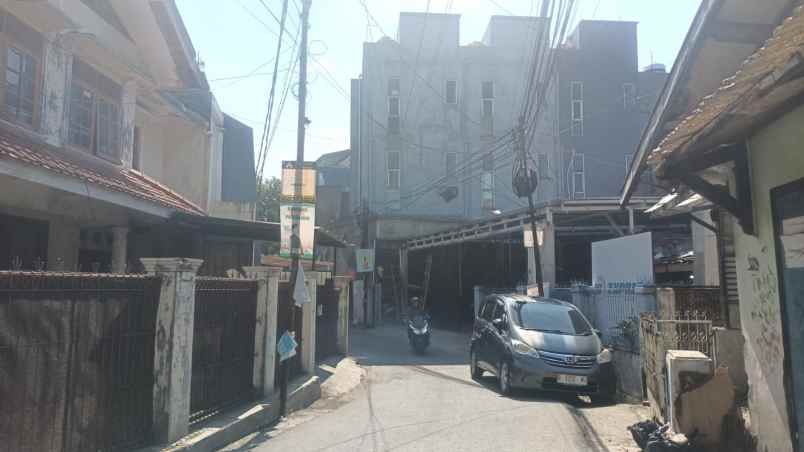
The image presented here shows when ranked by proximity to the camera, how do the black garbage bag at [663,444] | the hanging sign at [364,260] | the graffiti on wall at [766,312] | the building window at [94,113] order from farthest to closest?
the hanging sign at [364,260]
the building window at [94,113]
the black garbage bag at [663,444]
the graffiti on wall at [766,312]

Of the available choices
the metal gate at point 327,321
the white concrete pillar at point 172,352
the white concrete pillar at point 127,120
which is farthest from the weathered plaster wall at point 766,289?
the white concrete pillar at point 127,120

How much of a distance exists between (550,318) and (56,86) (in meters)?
9.20

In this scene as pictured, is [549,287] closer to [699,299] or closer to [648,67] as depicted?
[699,299]

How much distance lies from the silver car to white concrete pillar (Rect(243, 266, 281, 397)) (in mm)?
4036

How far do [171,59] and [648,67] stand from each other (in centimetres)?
2755

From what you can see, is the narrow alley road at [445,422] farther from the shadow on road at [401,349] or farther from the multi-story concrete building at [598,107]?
the multi-story concrete building at [598,107]

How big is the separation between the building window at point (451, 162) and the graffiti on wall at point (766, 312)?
2707cm

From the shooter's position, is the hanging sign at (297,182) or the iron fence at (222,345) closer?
the iron fence at (222,345)

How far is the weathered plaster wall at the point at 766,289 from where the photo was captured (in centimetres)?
522

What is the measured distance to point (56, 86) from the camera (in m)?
9.86

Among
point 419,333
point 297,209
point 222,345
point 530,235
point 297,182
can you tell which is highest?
point 297,182

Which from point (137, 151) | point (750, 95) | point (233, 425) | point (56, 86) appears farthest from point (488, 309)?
Answer: point (750, 95)

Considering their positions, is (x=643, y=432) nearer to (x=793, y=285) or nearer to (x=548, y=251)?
(x=793, y=285)

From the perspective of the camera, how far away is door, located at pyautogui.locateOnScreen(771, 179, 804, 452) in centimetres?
503
